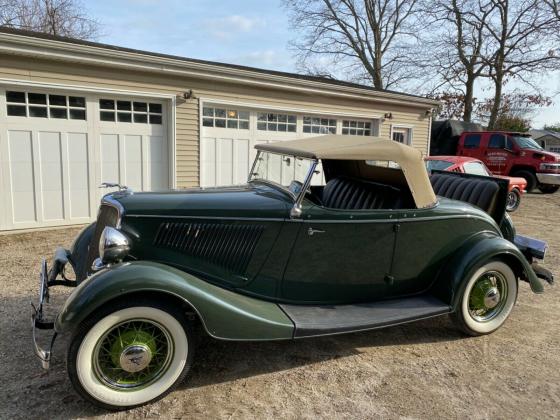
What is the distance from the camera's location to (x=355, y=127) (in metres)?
12.1

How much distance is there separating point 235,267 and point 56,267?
168 cm

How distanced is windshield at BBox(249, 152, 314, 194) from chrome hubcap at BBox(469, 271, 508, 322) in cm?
195

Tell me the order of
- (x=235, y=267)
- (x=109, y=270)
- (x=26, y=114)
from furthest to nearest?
(x=26, y=114) < (x=235, y=267) < (x=109, y=270)

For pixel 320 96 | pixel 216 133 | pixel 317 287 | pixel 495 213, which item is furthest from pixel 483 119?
pixel 317 287

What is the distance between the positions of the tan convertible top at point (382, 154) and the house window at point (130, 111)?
217 inches

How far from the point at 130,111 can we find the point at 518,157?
13470mm

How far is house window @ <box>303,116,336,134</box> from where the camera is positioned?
11.0 meters

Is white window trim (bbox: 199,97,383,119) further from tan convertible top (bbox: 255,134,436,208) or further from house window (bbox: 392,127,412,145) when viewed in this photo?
tan convertible top (bbox: 255,134,436,208)

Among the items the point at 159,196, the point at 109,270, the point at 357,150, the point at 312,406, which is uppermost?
the point at 357,150

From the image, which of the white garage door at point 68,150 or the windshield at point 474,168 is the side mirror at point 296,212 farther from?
the windshield at point 474,168

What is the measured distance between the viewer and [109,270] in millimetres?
2773

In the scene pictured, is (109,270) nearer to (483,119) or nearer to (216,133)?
(216,133)

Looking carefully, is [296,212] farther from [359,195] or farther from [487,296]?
[487,296]

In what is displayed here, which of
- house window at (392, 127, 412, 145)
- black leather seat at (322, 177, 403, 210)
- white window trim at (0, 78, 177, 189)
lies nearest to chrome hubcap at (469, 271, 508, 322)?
black leather seat at (322, 177, 403, 210)
